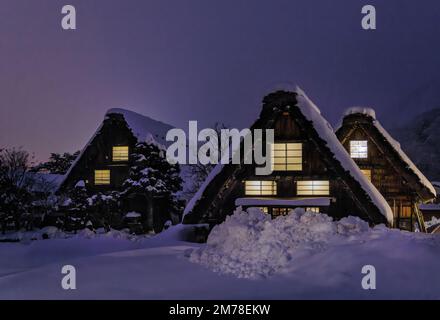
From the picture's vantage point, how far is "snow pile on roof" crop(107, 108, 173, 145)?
3566 centimetres

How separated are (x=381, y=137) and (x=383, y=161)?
51.5 inches

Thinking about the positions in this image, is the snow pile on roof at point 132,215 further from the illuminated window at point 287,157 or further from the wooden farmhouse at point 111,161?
the illuminated window at point 287,157

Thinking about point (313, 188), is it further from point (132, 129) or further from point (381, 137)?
point (132, 129)

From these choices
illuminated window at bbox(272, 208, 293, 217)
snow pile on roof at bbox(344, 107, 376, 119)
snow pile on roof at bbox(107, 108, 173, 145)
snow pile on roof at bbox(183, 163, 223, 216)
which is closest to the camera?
snow pile on roof at bbox(183, 163, 223, 216)

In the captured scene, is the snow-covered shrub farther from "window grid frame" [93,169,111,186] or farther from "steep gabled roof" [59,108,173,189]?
"window grid frame" [93,169,111,186]

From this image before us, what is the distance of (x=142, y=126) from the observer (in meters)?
37.5

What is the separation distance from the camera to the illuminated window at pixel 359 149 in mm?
27797

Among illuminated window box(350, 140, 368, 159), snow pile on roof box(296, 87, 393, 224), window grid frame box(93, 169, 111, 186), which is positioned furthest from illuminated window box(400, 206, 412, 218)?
window grid frame box(93, 169, 111, 186)

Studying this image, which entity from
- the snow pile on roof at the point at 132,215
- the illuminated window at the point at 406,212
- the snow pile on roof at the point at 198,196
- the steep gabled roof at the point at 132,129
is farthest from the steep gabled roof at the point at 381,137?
the snow pile on roof at the point at 132,215

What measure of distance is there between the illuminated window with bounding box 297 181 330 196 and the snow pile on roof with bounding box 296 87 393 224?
1.41 meters

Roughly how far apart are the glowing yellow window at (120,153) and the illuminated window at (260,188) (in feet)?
57.6

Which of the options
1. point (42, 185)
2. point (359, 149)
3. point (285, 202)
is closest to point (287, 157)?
point (285, 202)
